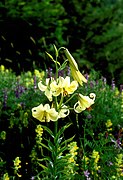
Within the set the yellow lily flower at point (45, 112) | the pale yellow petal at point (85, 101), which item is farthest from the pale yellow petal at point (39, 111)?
the pale yellow petal at point (85, 101)

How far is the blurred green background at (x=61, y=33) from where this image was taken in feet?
33.0

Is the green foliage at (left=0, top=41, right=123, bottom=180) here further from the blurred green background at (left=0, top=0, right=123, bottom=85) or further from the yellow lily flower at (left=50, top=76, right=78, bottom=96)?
the blurred green background at (left=0, top=0, right=123, bottom=85)

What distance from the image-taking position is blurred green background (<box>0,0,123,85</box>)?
10047 millimetres

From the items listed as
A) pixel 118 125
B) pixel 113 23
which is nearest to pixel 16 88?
pixel 118 125

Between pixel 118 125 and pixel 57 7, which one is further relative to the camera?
pixel 57 7

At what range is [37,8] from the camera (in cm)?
1012

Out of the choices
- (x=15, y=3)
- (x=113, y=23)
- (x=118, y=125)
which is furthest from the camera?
(x=113, y=23)

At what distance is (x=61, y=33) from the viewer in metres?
10.4

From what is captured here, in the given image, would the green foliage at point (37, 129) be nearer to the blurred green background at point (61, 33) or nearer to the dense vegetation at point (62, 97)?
the dense vegetation at point (62, 97)

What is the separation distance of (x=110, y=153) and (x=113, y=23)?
21.4 ft

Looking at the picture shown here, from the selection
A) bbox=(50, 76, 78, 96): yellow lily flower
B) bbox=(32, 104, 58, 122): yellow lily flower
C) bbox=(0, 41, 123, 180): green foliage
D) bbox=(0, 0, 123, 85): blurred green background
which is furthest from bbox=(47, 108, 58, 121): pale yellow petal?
bbox=(0, 0, 123, 85): blurred green background

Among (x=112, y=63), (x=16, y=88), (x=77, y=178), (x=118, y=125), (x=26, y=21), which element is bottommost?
(x=77, y=178)

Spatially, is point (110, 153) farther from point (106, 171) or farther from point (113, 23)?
point (113, 23)

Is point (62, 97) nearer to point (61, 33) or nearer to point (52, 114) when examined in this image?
point (52, 114)
